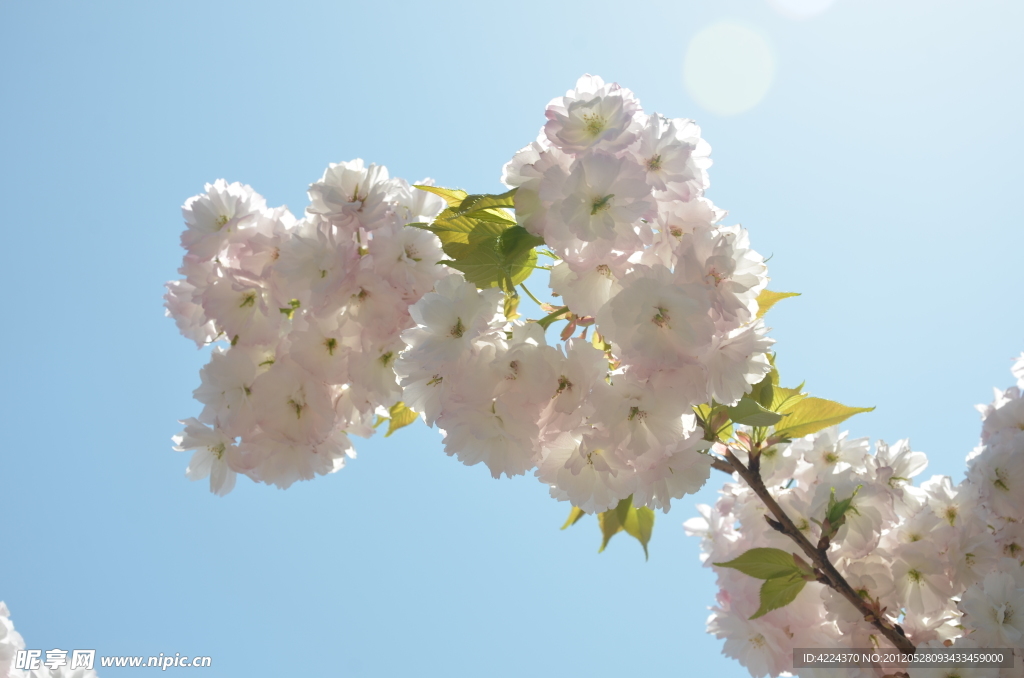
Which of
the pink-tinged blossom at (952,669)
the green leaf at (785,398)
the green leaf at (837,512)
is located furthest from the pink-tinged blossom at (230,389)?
the pink-tinged blossom at (952,669)

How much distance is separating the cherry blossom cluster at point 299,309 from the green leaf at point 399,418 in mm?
109

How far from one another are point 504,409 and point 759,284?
46 cm

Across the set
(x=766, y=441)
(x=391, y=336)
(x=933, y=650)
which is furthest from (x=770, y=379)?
(x=391, y=336)

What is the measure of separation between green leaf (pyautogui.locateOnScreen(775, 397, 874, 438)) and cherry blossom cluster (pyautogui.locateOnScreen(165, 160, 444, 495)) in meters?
0.85

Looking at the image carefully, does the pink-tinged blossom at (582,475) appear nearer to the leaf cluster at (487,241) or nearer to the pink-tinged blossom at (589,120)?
the leaf cluster at (487,241)

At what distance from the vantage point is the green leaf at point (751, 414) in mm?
1118

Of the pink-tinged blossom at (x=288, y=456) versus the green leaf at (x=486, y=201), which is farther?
the pink-tinged blossom at (x=288, y=456)

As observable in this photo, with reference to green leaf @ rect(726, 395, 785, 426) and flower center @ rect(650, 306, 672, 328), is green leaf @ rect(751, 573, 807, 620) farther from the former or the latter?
flower center @ rect(650, 306, 672, 328)

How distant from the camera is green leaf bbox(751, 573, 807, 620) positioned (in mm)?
1381

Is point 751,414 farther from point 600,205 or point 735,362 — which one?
point 600,205

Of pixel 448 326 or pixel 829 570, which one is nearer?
pixel 448 326

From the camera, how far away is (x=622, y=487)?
3.53 feet

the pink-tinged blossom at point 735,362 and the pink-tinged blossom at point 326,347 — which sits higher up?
the pink-tinged blossom at point 326,347

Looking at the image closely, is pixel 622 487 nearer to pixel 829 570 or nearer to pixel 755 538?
pixel 829 570
